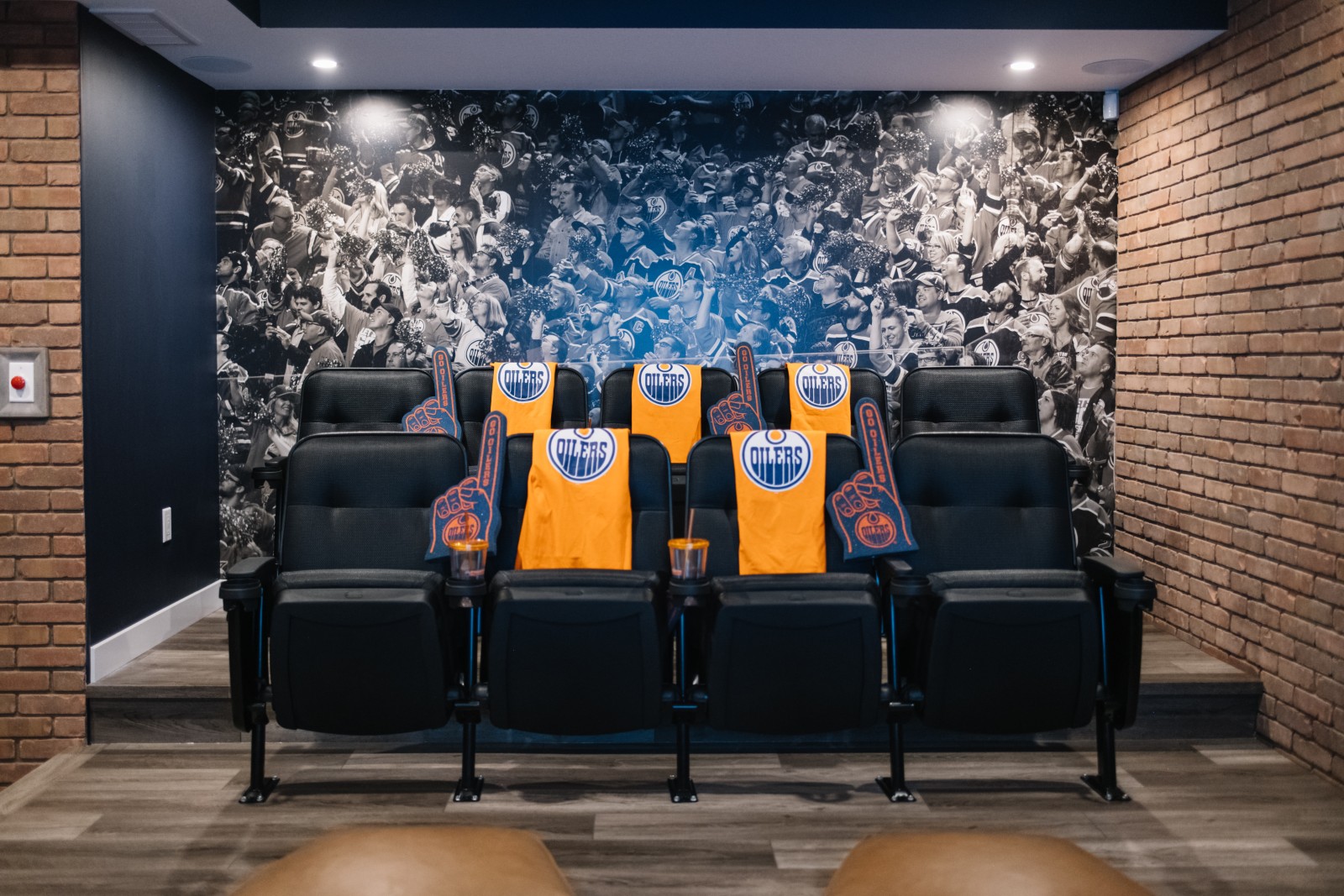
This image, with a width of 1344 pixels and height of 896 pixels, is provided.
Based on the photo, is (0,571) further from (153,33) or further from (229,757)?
(153,33)

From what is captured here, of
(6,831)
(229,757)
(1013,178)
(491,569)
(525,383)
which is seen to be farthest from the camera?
(1013,178)

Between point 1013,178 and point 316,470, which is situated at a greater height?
point 1013,178

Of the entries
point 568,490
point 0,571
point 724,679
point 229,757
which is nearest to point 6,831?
point 229,757

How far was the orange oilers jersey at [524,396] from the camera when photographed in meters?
4.31

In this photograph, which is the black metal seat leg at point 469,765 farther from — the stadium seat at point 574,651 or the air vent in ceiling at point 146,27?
the air vent in ceiling at point 146,27

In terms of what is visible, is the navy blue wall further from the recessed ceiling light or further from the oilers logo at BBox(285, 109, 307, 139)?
the recessed ceiling light

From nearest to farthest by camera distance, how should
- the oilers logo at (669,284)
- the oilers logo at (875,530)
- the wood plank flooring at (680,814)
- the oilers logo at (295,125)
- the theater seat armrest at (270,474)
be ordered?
1. the wood plank flooring at (680,814)
2. the oilers logo at (875,530)
3. the theater seat armrest at (270,474)
4. the oilers logo at (295,125)
5. the oilers logo at (669,284)

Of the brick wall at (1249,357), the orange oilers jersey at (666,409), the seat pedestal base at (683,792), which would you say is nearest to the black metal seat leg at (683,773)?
the seat pedestal base at (683,792)

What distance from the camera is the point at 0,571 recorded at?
3.55 meters

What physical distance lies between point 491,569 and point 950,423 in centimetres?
206

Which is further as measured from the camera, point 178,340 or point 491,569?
point 178,340

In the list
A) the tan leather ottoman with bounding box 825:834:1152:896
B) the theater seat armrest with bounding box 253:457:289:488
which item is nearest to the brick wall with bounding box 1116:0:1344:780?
the tan leather ottoman with bounding box 825:834:1152:896

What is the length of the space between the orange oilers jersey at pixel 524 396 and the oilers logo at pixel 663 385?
0.40 meters

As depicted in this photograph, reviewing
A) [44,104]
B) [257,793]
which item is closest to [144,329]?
[44,104]
